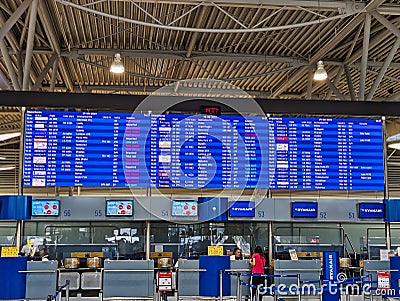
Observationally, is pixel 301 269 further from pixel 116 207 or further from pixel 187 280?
pixel 116 207

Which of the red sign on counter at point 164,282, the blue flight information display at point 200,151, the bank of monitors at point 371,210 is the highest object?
the blue flight information display at point 200,151

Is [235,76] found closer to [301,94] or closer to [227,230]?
[301,94]

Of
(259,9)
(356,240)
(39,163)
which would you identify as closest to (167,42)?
(259,9)

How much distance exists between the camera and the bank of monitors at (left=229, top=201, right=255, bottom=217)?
1114 centimetres

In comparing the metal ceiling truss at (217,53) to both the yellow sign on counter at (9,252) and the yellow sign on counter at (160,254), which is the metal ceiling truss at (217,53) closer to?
the yellow sign on counter at (9,252)

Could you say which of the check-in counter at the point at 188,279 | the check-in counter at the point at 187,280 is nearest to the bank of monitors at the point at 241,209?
the check-in counter at the point at 188,279

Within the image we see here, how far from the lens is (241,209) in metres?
11.2

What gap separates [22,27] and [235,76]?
21.0ft

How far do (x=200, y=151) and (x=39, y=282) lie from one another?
12.0ft

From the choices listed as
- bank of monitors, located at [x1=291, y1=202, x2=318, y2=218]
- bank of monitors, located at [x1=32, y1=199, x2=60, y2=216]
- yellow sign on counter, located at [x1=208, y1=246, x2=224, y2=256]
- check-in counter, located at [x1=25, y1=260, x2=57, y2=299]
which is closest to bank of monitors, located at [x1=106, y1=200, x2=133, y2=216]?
bank of monitors, located at [x1=32, y1=199, x2=60, y2=216]

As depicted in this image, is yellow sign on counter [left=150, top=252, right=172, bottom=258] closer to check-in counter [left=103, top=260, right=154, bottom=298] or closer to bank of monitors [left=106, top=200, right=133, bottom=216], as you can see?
bank of monitors [left=106, top=200, right=133, bottom=216]

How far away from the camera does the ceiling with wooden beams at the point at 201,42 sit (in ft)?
35.0

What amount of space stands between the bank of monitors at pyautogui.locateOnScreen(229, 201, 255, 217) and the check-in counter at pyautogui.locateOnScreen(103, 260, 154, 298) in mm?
2077

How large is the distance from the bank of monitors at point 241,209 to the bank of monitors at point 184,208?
0.73 metres
